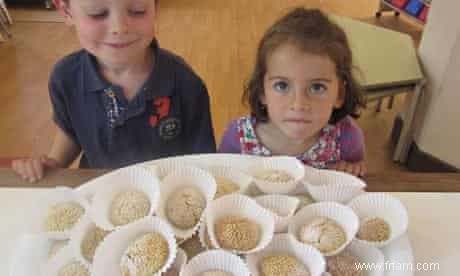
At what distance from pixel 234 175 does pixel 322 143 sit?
38cm

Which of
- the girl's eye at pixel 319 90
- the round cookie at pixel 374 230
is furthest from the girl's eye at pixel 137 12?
the round cookie at pixel 374 230

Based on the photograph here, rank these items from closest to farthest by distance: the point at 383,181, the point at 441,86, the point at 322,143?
the point at 383,181, the point at 322,143, the point at 441,86

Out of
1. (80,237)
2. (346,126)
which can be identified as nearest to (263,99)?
(346,126)

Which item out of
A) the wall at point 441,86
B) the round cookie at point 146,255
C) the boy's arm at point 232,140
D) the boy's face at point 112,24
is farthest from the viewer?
the wall at point 441,86

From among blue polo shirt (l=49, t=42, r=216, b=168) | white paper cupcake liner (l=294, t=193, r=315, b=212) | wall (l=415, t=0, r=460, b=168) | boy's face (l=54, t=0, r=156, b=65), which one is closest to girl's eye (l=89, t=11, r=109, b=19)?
boy's face (l=54, t=0, r=156, b=65)

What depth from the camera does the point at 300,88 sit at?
2.76 feet

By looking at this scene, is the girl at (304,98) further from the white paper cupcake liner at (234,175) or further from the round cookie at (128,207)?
the round cookie at (128,207)

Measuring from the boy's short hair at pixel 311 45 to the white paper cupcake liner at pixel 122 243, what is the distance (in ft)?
1.57

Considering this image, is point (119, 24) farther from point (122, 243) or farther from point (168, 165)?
point (122, 243)

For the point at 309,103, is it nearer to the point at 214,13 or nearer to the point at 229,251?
the point at 229,251

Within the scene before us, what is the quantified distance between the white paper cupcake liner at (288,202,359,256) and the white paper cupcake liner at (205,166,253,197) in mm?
101

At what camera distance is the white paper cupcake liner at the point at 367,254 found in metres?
0.60

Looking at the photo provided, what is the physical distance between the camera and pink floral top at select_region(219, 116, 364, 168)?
1.02 m

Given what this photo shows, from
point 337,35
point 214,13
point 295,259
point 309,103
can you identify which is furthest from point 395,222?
point 214,13
